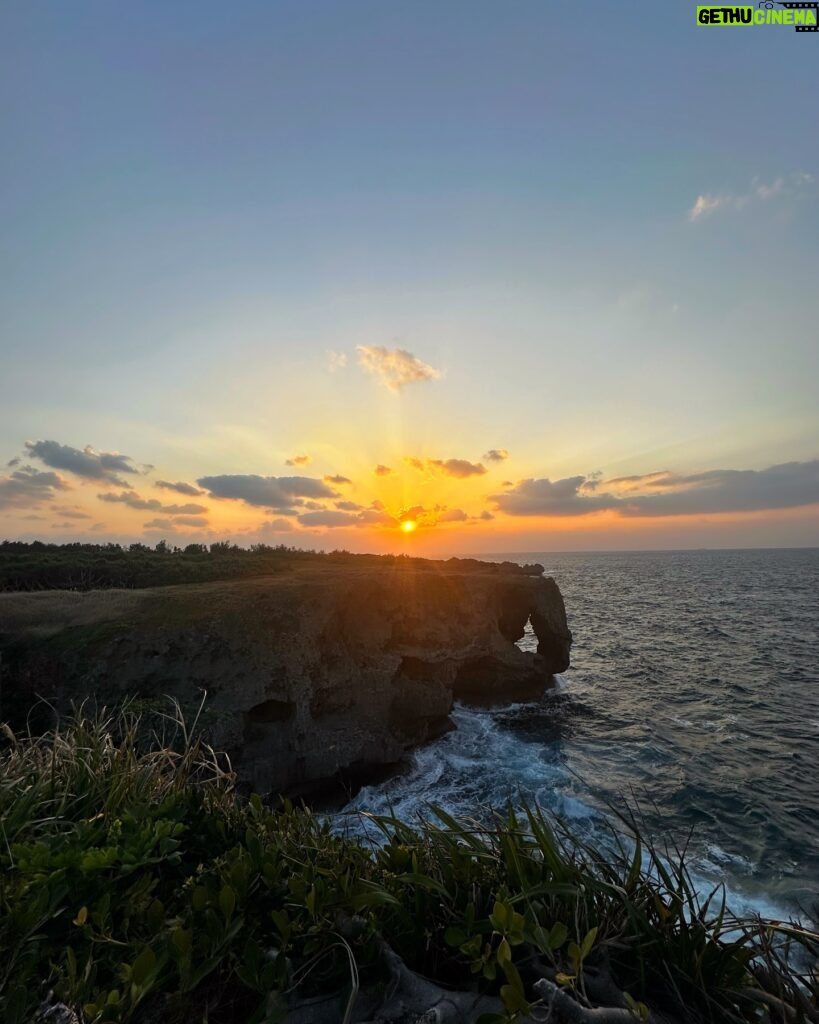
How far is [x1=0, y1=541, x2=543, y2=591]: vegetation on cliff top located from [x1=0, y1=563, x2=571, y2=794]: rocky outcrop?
23.7ft

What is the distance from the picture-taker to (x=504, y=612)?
33.5 metres

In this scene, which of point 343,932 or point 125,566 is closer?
point 343,932

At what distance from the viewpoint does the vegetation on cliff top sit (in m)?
31.8

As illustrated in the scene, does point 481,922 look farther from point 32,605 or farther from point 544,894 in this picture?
point 32,605

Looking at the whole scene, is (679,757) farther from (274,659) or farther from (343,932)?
(343,932)

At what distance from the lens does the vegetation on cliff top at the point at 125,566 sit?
3180 cm

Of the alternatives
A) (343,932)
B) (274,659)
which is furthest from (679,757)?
(343,932)

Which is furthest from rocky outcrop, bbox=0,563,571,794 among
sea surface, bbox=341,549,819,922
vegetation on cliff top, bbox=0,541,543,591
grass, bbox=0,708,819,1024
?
grass, bbox=0,708,819,1024

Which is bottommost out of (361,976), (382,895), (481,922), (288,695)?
(288,695)

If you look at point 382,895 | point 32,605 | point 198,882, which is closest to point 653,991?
point 382,895

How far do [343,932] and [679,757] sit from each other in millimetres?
22736

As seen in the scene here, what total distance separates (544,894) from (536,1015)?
694 millimetres

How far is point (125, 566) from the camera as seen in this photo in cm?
3431

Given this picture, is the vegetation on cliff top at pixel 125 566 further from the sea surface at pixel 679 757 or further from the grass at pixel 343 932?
the grass at pixel 343 932
